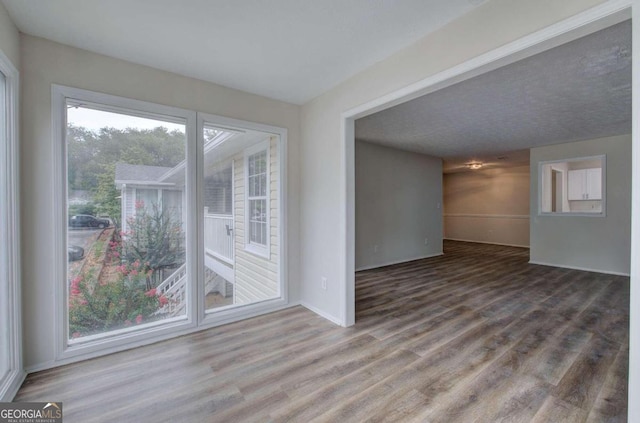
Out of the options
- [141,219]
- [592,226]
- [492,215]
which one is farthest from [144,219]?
[492,215]

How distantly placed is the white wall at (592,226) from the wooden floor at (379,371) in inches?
92.9

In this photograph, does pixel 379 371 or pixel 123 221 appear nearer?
pixel 379 371

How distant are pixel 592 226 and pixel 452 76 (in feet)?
18.5

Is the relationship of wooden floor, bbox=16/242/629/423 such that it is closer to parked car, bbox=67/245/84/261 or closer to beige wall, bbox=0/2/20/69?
parked car, bbox=67/245/84/261

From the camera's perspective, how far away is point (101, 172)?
2.47 meters

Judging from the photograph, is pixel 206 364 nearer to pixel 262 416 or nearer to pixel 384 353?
pixel 262 416

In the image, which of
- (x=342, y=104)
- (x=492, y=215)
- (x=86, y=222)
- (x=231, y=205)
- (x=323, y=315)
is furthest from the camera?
(x=492, y=215)

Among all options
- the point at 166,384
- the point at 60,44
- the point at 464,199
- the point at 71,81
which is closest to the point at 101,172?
the point at 71,81

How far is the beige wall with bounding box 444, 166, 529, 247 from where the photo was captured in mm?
8586

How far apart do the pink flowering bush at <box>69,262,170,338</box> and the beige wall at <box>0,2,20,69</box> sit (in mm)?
1719

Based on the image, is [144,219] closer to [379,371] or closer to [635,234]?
[379,371]

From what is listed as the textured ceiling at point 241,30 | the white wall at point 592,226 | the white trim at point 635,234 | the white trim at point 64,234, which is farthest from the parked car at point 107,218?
the white wall at point 592,226

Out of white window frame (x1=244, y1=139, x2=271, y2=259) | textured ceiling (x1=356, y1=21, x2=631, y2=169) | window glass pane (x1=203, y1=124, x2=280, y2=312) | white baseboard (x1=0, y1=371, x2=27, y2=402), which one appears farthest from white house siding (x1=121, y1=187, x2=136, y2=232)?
textured ceiling (x1=356, y1=21, x2=631, y2=169)

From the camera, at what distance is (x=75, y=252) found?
2357mm
